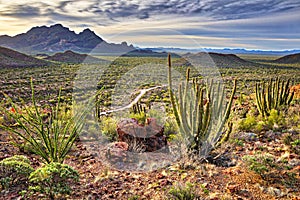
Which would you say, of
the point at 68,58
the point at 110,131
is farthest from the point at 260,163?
the point at 68,58

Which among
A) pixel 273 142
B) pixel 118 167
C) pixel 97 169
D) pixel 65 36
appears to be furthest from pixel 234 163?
pixel 65 36

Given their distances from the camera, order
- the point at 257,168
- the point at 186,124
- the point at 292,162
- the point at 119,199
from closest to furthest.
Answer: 1. the point at 119,199
2. the point at 257,168
3. the point at 292,162
4. the point at 186,124

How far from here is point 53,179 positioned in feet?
13.1

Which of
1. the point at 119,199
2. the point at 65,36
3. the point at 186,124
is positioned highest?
the point at 65,36

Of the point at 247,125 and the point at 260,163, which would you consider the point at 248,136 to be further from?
the point at 260,163

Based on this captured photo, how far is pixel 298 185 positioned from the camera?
4.04 metres

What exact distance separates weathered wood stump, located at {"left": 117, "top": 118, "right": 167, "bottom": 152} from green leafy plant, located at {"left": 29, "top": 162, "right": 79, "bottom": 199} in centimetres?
179

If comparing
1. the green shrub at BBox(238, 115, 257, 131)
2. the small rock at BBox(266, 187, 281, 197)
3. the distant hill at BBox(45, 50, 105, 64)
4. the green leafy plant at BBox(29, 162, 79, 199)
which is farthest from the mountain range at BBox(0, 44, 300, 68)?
the green leafy plant at BBox(29, 162, 79, 199)

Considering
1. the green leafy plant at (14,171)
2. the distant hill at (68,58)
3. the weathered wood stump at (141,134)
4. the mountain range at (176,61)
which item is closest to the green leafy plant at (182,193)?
the weathered wood stump at (141,134)

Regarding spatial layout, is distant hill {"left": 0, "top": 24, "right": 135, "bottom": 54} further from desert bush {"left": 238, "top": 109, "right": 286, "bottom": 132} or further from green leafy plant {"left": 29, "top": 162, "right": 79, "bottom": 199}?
green leafy plant {"left": 29, "top": 162, "right": 79, "bottom": 199}

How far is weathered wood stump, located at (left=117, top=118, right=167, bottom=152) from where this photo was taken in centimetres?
579

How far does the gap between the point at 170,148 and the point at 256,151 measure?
151 cm

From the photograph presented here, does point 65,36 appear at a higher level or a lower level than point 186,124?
higher

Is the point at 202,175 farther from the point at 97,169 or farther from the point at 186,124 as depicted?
the point at 97,169
